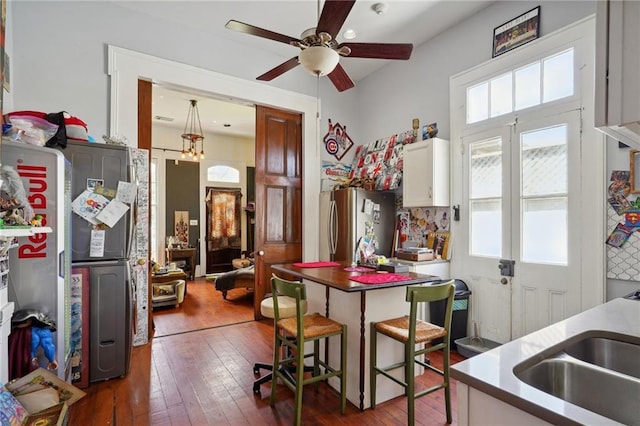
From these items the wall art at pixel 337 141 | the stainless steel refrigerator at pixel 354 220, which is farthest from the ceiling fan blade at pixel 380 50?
the wall art at pixel 337 141

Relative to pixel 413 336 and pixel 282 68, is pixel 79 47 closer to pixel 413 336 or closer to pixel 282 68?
pixel 282 68

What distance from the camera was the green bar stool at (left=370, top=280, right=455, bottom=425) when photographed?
6.57 ft

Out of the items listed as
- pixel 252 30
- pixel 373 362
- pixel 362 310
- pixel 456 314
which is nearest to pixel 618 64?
pixel 362 310

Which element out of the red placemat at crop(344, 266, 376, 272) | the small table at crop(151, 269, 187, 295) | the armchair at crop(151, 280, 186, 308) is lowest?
the armchair at crop(151, 280, 186, 308)

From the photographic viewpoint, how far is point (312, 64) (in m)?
2.23

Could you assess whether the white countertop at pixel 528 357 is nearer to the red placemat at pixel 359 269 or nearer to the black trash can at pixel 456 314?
the red placemat at pixel 359 269

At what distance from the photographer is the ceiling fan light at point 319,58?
2182 millimetres

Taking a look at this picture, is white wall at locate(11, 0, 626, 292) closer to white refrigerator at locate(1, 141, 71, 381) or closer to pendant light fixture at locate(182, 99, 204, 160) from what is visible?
white refrigerator at locate(1, 141, 71, 381)

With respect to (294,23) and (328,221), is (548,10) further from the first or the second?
(328,221)

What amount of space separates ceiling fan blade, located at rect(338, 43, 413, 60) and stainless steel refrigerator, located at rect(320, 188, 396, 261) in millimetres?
1861

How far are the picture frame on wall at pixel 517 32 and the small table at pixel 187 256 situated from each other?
635 cm

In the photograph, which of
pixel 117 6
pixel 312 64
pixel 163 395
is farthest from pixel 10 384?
pixel 117 6

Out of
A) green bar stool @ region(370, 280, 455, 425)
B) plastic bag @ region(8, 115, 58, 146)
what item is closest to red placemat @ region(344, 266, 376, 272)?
green bar stool @ region(370, 280, 455, 425)

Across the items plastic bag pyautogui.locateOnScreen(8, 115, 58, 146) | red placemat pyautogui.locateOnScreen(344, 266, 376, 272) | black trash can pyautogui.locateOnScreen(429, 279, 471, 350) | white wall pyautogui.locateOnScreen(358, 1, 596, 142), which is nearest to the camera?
plastic bag pyautogui.locateOnScreen(8, 115, 58, 146)
